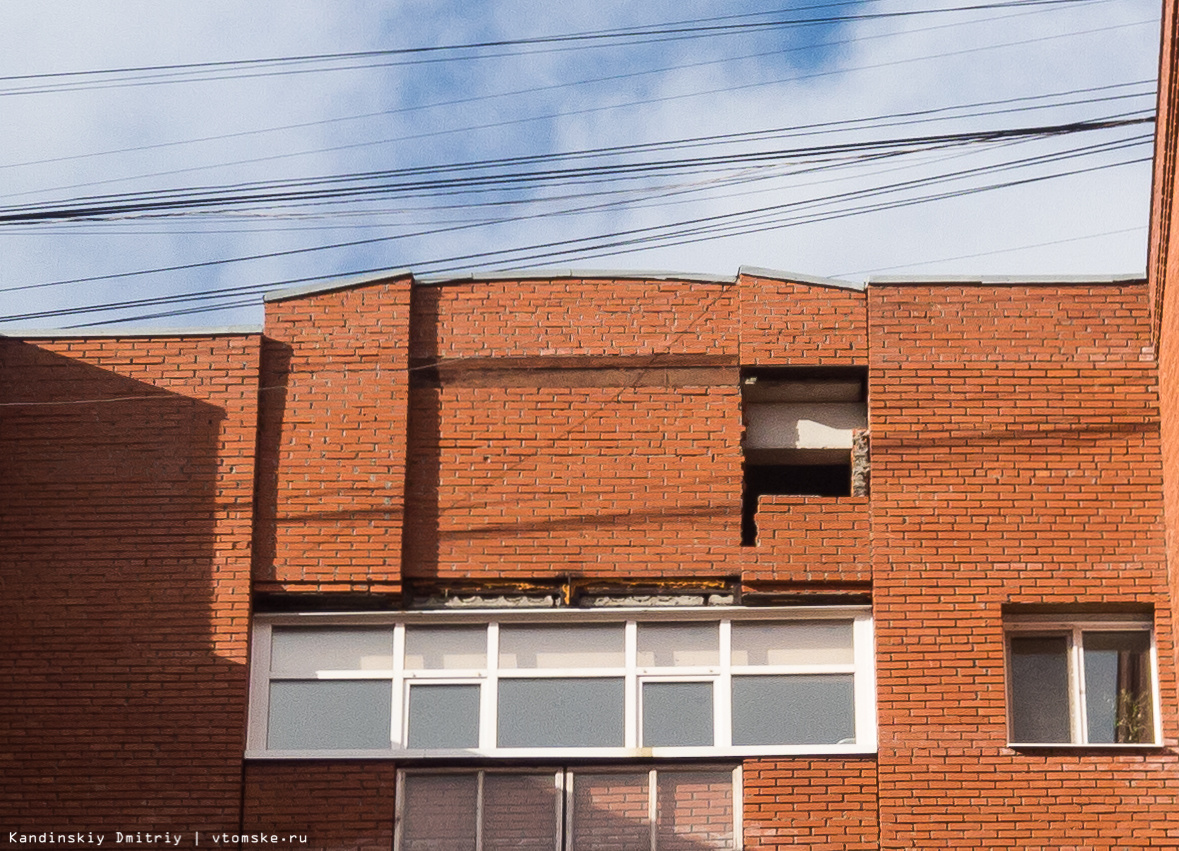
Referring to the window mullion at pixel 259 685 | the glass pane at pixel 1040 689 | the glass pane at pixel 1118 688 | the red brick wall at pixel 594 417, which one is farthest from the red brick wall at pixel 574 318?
the glass pane at pixel 1118 688

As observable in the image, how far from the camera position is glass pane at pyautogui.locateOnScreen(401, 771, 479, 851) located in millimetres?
13609

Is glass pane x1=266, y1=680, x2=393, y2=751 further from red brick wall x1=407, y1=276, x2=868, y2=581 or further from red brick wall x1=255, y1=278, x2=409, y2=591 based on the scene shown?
red brick wall x1=407, y1=276, x2=868, y2=581

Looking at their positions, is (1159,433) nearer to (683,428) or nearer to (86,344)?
(683,428)

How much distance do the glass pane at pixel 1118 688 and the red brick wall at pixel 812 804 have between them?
1.83m

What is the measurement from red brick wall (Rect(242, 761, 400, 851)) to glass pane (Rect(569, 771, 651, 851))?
1.06 meters

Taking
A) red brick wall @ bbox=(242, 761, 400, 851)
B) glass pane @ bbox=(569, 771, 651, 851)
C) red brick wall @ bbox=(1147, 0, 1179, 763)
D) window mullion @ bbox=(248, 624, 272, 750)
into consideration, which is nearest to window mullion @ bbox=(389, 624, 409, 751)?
red brick wall @ bbox=(242, 761, 400, 851)

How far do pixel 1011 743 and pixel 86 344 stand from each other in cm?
820

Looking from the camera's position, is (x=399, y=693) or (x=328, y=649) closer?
(x=399, y=693)

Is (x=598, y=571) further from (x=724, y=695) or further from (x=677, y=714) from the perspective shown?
(x=724, y=695)

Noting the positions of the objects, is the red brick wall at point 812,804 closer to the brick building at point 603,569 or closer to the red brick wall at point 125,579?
the brick building at point 603,569

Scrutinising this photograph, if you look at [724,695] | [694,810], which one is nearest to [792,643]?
[724,695]

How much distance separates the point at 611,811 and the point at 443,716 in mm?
1523

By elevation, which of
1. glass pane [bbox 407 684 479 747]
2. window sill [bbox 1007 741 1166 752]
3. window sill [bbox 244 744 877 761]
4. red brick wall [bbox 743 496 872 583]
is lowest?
window sill [bbox 244 744 877 761]

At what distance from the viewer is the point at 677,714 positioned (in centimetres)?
1388
